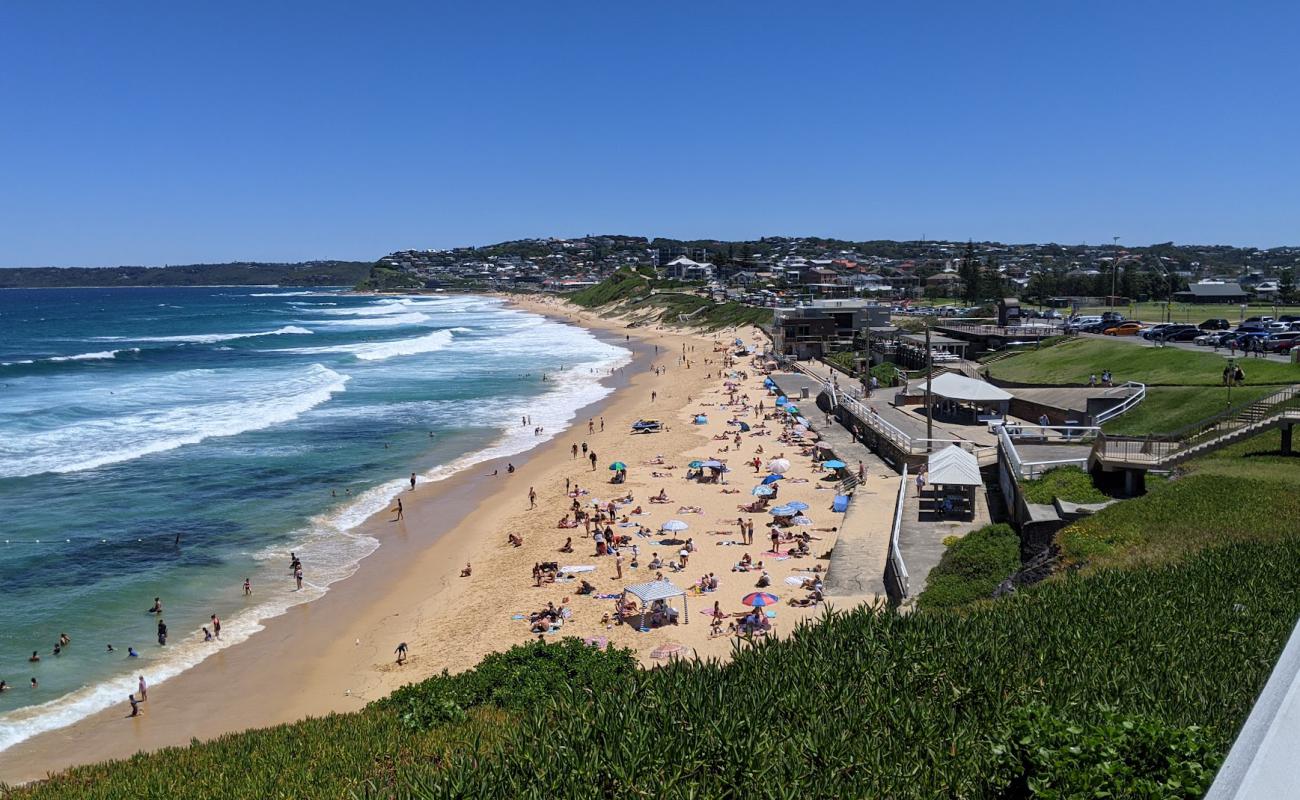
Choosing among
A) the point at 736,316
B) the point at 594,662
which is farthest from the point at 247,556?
the point at 736,316

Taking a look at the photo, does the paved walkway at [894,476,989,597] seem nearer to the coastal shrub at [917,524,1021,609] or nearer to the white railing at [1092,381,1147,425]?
the coastal shrub at [917,524,1021,609]

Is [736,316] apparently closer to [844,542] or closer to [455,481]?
[455,481]

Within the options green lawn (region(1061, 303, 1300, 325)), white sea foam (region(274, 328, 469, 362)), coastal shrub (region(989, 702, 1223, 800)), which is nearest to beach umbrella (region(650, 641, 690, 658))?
coastal shrub (region(989, 702, 1223, 800))

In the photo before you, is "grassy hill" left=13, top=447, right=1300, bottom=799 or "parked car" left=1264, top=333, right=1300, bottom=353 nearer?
"grassy hill" left=13, top=447, right=1300, bottom=799

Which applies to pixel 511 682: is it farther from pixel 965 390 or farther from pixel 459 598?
pixel 965 390

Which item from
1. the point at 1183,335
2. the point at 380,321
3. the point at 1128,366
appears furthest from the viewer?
the point at 380,321

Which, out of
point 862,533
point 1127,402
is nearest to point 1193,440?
point 1127,402
